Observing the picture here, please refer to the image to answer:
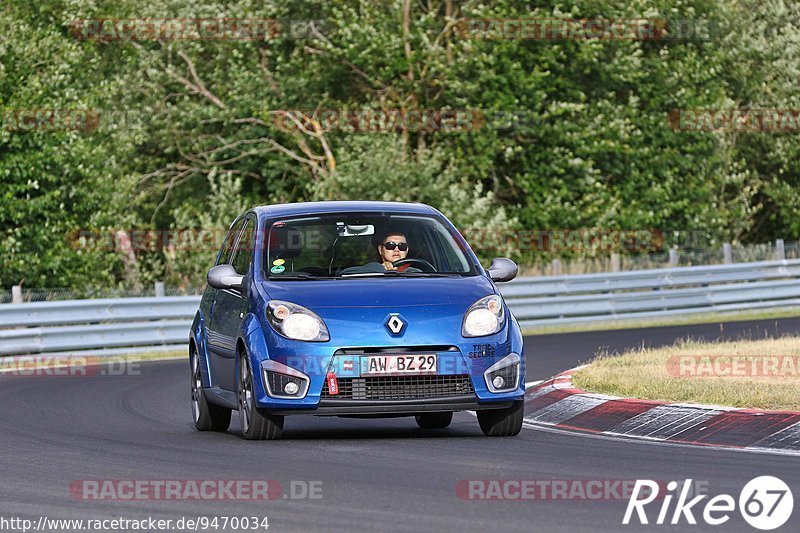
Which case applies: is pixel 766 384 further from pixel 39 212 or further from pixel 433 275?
pixel 39 212

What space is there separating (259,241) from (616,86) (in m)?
29.6

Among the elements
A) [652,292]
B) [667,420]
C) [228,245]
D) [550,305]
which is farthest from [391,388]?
[652,292]

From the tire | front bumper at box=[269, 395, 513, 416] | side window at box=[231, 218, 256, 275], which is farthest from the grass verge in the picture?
side window at box=[231, 218, 256, 275]

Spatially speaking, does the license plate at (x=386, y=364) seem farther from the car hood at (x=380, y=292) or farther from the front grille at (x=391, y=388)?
the car hood at (x=380, y=292)

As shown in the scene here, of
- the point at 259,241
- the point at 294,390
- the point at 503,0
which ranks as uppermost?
the point at 503,0

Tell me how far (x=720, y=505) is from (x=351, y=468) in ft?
7.96

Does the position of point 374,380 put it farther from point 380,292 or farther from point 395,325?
point 380,292

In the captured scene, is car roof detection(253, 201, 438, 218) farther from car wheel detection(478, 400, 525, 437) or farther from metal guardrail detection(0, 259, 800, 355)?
metal guardrail detection(0, 259, 800, 355)

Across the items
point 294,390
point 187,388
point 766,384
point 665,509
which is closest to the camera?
point 665,509

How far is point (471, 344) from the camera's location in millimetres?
10648

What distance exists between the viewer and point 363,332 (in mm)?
10477

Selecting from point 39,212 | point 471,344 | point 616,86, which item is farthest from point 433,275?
point 616,86

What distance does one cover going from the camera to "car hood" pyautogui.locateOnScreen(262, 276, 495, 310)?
35.0 ft

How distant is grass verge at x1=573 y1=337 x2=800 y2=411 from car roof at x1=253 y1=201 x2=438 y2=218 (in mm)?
2353
